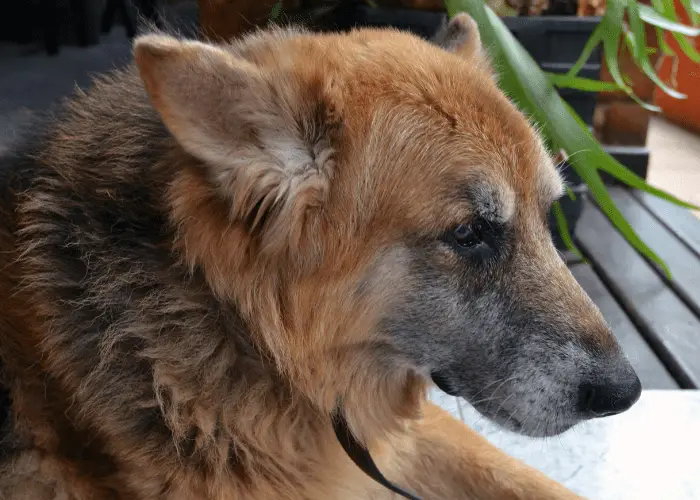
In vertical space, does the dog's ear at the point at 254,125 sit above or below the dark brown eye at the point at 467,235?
above

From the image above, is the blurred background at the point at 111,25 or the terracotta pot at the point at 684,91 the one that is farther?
the terracotta pot at the point at 684,91

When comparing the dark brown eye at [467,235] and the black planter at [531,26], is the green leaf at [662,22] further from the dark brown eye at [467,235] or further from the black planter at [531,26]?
the dark brown eye at [467,235]

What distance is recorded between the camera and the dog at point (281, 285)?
114cm

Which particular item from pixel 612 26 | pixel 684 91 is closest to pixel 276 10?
pixel 612 26

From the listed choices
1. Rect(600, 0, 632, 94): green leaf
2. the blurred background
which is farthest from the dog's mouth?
Rect(600, 0, 632, 94): green leaf

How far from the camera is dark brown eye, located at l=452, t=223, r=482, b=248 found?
116cm

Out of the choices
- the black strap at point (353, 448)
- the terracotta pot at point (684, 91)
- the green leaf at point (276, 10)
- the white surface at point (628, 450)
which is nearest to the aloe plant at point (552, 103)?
the white surface at point (628, 450)

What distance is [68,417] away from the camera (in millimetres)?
1164

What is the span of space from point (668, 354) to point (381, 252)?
153 cm

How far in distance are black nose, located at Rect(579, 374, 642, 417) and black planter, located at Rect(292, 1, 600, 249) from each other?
159 cm

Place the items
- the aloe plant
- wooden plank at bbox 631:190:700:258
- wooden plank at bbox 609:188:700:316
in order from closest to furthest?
the aloe plant < wooden plank at bbox 609:188:700:316 < wooden plank at bbox 631:190:700:258

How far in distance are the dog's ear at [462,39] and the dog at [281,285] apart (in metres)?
0.27

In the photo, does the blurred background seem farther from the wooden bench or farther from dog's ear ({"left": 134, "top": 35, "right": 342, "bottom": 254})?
dog's ear ({"left": 134, "top": 35, "right": 342, "bottom": 254})

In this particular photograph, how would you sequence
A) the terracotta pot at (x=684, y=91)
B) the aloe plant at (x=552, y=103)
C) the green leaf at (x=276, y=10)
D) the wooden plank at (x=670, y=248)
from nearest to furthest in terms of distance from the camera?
the aloe plant at (x=552, y=103)
the green leaf at (x=276, y=10)
the wooden plank at (x=670, y=248)
the terracotta pot at (x=684, y=91)
